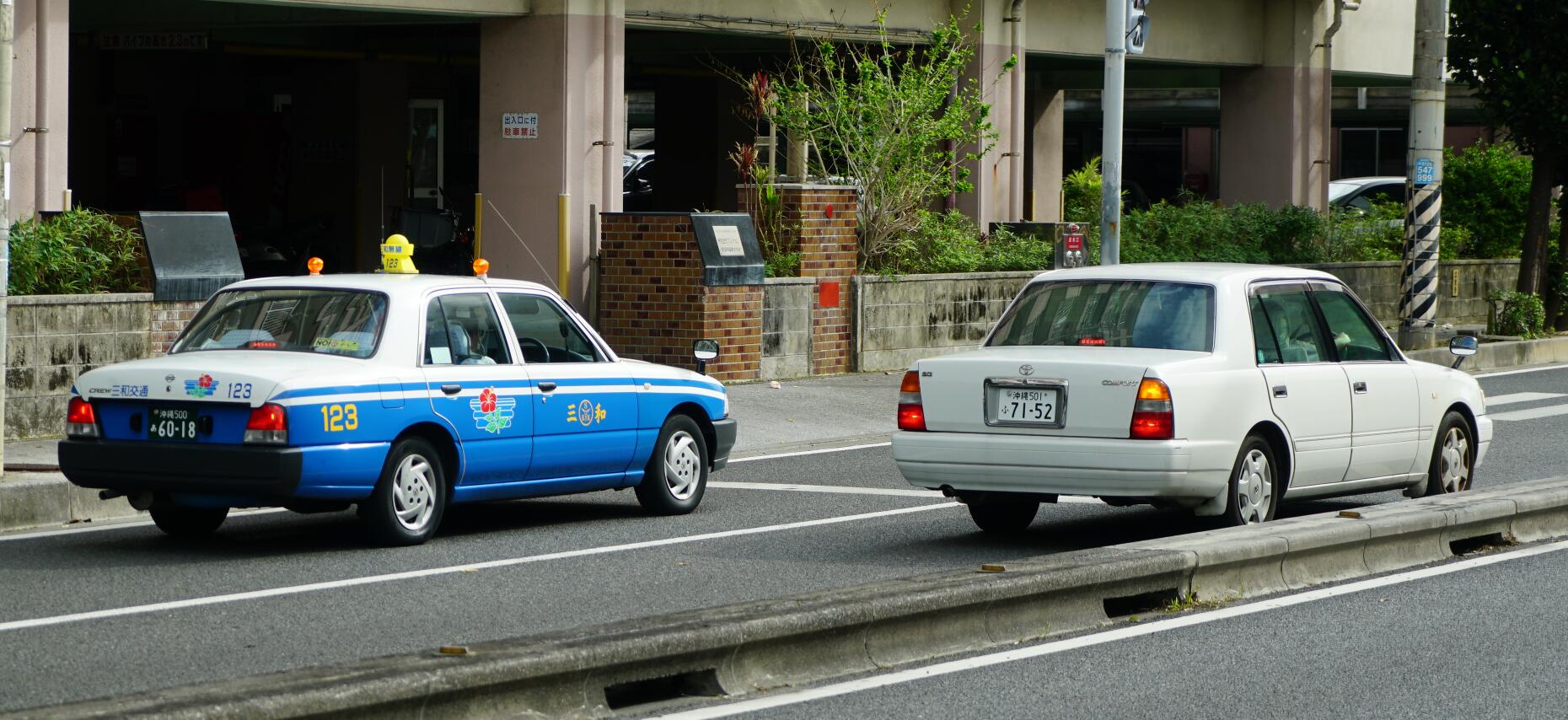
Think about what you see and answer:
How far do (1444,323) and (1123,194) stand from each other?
54.2 ft

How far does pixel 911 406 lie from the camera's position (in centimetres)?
1052

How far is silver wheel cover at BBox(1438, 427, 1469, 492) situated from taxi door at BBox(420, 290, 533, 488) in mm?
5454

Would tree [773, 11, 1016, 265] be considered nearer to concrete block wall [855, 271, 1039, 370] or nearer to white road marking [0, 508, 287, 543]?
concrete block wall [855, 271, 1039, 370]

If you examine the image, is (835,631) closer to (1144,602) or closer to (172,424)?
(1144,602)

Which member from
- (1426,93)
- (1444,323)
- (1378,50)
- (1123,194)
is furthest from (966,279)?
Answer: (1123,194)

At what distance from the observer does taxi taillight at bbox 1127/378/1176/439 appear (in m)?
9.72

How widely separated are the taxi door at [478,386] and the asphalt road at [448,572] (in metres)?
0.46

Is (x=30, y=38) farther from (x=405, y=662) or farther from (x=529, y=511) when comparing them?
(x=405, y=662)

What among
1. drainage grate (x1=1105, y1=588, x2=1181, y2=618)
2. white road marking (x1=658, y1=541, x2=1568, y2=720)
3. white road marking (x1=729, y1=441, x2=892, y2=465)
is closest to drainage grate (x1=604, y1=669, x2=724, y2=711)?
white road marking (x1=658, y1=541, x2=1568, y2=720)

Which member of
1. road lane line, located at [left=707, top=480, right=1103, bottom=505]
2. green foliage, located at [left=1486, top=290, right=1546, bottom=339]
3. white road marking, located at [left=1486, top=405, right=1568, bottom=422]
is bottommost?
road lane line, located at [left=707, top=480, right=1103, bottom=505]

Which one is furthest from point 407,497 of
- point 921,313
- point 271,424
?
point 921,313

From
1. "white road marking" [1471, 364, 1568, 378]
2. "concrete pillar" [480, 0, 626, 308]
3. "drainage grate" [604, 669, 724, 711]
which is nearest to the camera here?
"drainage grate" [604, 669, 724, 711]

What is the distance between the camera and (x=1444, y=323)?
2717 centimetres

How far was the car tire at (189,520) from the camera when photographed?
34.8ft
